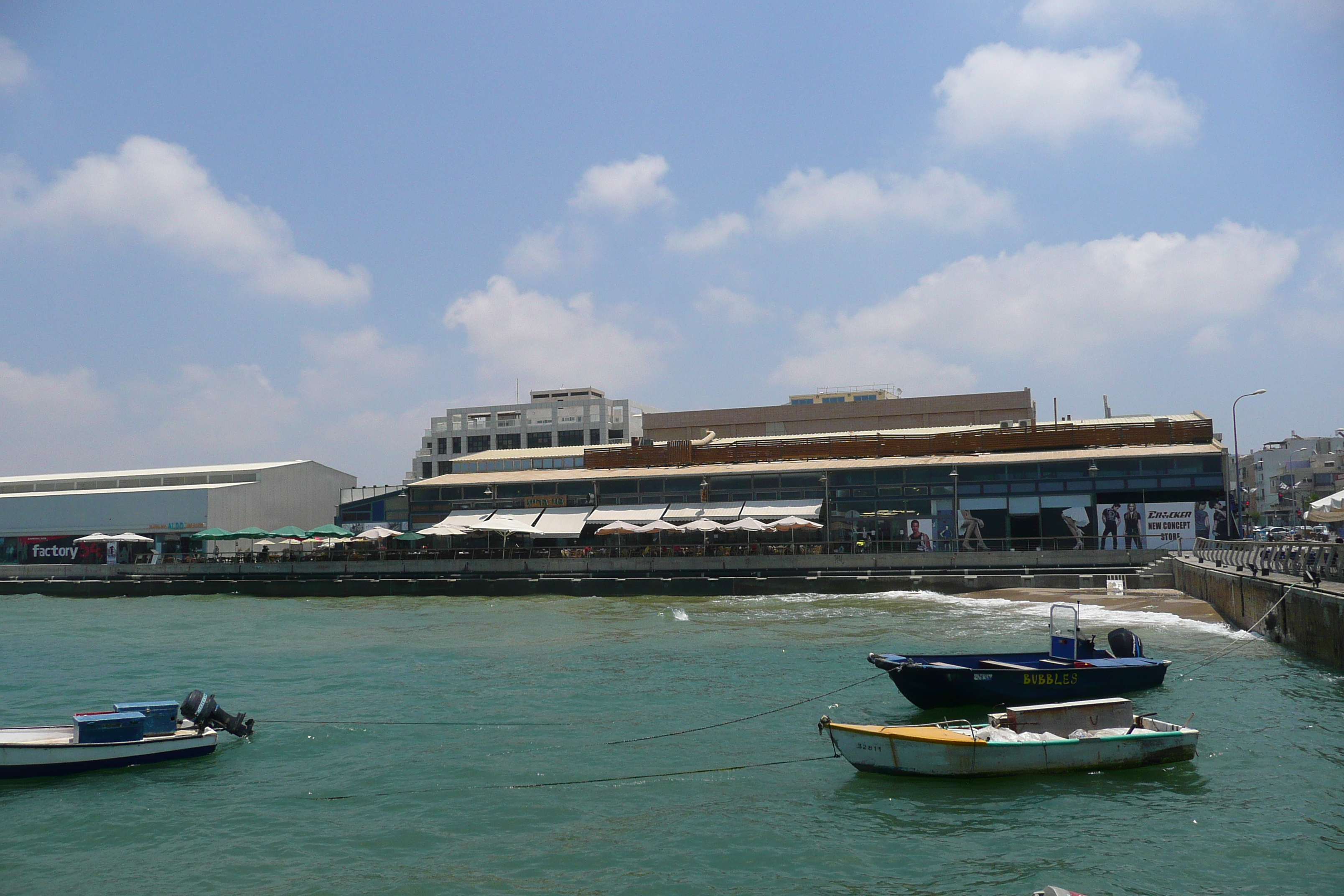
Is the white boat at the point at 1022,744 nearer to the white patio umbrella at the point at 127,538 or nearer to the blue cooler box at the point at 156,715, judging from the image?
the blue cooler box at the point at 156,715

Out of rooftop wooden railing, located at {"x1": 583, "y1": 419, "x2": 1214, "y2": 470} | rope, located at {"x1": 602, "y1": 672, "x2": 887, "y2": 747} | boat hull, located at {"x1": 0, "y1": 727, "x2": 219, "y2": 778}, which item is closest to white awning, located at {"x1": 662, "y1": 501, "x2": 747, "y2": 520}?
rooftop wooden railing, located at {"x1": 583, "y1": 419, "x2": 1214, "y2": 470}

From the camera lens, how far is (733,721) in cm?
1906

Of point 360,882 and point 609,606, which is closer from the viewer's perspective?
point 360,882

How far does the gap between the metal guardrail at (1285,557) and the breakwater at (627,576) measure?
285 inches

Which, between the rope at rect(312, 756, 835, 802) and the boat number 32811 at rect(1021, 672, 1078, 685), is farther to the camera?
the boat number 32811 at rect(1021, 672, 1078, 685)

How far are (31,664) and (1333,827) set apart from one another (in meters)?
31.9

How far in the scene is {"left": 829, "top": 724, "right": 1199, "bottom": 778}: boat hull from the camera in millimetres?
15031

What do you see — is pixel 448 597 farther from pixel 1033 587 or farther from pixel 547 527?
pixel 1033 587

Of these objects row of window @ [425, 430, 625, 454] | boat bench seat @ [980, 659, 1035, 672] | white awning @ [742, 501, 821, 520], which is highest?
row of window @ [425, 430, 625, 454]

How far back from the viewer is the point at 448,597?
168 feet

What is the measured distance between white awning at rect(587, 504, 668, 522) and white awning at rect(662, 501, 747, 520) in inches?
26.0

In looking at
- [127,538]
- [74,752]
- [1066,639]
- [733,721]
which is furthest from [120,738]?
[127,538]

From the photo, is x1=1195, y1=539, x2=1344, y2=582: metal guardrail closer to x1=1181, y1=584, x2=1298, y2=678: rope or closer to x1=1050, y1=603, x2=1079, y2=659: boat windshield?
x1=1181, y1=584, x2=1298, y2=678: rope

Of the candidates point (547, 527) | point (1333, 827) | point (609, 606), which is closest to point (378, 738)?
point (1333, 827)
